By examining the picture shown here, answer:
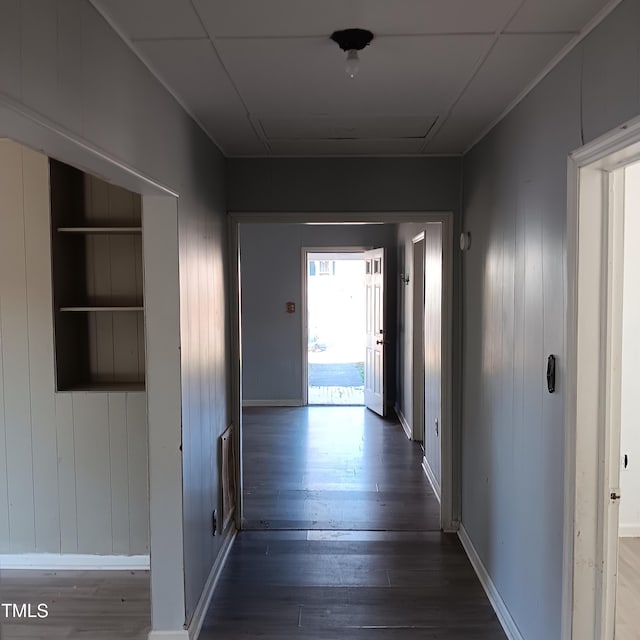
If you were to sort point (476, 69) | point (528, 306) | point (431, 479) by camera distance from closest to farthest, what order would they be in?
point (476, 69) → point (528, 306) → point (431, 479)

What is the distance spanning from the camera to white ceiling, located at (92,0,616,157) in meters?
1.65

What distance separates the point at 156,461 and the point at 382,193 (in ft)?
6.95

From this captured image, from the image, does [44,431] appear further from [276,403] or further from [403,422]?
[276,403]

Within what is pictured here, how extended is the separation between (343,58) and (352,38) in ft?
0.68

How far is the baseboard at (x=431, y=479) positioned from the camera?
13.9 ft

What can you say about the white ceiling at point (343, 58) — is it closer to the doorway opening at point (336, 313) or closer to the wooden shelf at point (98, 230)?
the wooden shelf at point (98, 230)

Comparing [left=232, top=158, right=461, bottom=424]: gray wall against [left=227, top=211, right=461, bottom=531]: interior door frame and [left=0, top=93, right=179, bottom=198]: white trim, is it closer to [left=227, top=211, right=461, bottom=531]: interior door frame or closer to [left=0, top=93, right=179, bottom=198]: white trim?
[left=227, top=211, right=461, bottom=531]: interior door frame

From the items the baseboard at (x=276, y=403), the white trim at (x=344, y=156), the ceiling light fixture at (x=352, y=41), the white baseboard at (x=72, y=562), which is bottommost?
the white baseboard at (x=72, y=562)

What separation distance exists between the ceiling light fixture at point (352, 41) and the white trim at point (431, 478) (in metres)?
3.16

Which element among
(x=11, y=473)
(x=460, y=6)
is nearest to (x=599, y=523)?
(x=460, y=6)

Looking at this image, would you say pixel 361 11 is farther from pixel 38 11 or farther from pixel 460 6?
pixel 38 11

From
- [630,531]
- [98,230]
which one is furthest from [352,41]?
[630,531]

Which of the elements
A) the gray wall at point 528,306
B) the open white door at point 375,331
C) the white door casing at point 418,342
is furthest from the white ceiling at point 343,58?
the open white door at point 375,331

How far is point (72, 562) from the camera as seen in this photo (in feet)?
10.6
